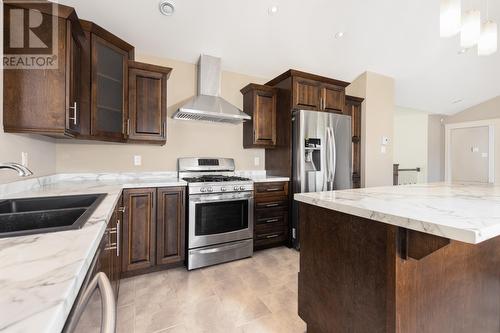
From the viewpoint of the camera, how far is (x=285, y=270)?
2398 mm

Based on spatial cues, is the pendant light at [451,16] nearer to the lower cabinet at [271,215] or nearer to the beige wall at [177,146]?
the lower cabinet at [271,215]

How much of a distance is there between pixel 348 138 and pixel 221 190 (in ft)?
6.48

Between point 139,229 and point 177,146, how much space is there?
1.18 meters

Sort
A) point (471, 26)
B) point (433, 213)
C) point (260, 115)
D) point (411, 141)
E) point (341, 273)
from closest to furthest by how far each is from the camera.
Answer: point (433, 213), point (341, 273), point (471, 26), point (260, 115), point (411, 141)

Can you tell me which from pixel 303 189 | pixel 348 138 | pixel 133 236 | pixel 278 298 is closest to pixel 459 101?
pixel 348 138

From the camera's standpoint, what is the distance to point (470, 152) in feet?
18.5

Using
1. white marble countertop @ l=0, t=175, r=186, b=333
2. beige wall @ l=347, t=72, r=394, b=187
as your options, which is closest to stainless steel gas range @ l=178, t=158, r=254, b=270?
white marble countertop @ l=0, t=175, r=186, b=333

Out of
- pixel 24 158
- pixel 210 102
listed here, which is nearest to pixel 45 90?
pixel 24 158

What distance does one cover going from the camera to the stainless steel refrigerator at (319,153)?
2.92m

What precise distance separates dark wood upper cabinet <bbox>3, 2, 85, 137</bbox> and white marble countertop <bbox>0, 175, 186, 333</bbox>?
1.20 meters

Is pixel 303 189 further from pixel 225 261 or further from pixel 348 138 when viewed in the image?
pixel 225 261

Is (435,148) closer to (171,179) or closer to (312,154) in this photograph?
(312,154)

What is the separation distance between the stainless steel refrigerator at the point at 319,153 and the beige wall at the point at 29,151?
2608 millimetres

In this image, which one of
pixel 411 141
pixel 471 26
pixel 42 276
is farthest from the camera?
pixel 411 141
